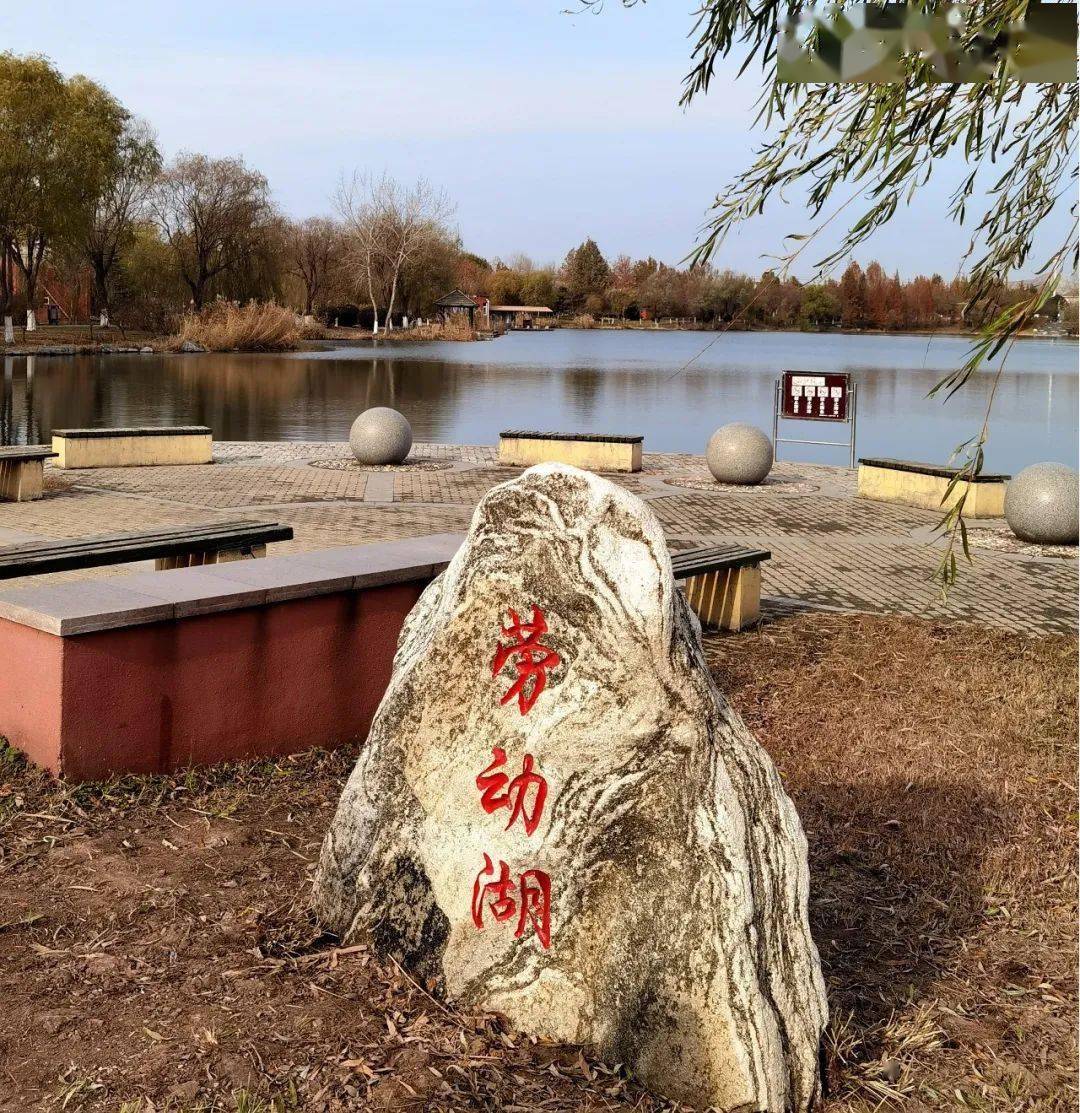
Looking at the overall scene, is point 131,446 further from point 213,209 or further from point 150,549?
point 213,209

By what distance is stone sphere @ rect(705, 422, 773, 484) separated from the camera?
17375 millimetres

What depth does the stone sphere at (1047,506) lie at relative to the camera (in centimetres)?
1284

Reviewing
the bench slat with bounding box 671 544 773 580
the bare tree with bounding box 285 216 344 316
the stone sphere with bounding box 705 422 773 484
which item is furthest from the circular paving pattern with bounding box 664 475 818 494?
the bare tree with bounding box 285 216 344 316

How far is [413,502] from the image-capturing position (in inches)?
589

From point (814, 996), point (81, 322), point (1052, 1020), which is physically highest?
point (81, 322)

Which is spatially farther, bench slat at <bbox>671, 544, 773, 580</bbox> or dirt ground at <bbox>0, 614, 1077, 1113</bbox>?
bench slat at <bbox>671, 544, 773, 580</bbox>

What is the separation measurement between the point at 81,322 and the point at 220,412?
2373 inches

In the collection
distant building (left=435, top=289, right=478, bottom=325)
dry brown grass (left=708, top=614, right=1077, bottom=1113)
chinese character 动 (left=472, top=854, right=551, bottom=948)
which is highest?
distant building (left=435, top=289, right=478, bottom=325)

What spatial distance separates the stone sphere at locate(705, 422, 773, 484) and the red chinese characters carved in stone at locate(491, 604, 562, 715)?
14279mm

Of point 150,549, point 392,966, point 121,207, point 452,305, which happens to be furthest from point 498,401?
point 452,305

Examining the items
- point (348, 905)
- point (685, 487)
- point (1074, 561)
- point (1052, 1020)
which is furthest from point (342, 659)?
point (685, 487)

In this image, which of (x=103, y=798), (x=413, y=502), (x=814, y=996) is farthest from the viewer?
(x=413, y=502)

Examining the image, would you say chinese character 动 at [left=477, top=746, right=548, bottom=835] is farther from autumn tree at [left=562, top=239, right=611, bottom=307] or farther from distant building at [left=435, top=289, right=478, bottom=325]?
autumn tree at [left=562, top=239, right=611, bottom=307]

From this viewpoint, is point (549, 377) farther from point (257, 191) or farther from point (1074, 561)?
point (1074, 561)
